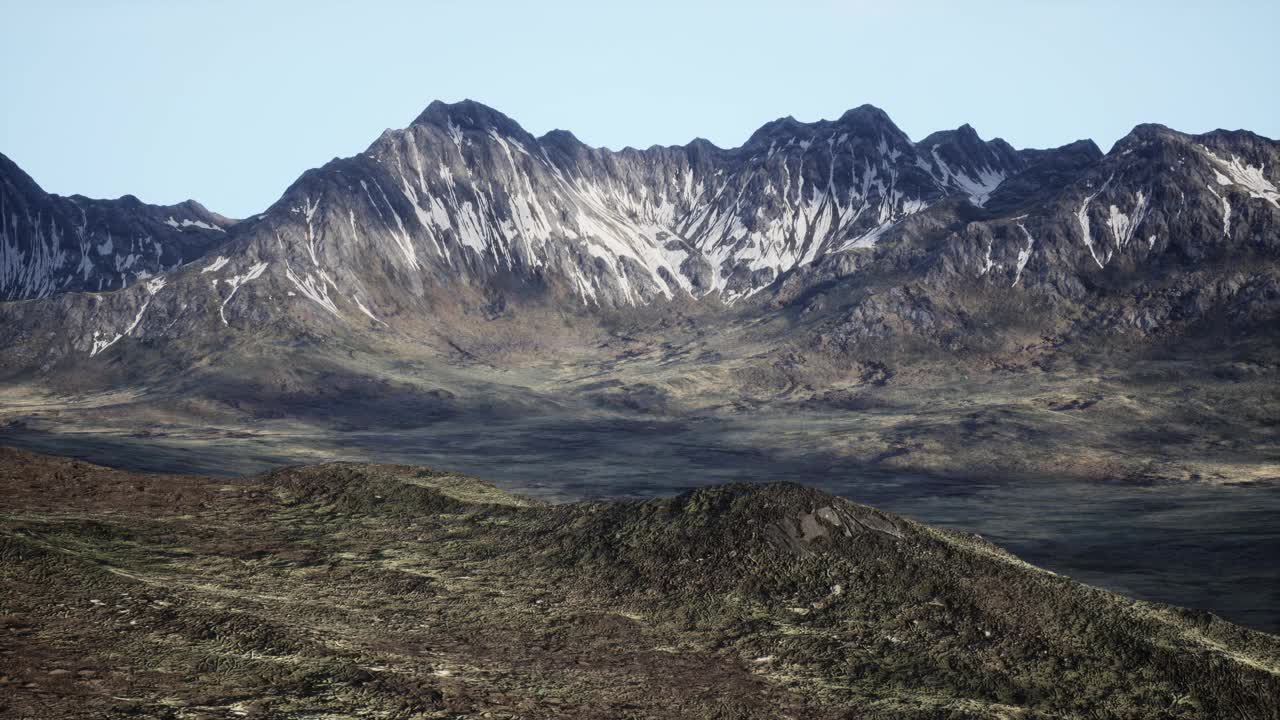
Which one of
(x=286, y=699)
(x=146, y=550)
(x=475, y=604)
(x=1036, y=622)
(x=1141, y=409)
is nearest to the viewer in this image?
(x=286, y=699)

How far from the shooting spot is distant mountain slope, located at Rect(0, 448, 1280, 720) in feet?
77.9

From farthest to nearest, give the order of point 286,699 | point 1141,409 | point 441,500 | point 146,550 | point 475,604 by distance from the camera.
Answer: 1. point 1141,409
2. point 441,500
3. point 146,550
4. point 475,604
5. point 286,699

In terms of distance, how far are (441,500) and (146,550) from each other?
39.3 feet

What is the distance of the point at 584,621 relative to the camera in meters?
30.5

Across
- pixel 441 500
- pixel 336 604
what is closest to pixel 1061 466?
pixel 441 500

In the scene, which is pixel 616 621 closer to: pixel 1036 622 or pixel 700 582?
pixel 700 582

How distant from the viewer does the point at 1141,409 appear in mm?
187375

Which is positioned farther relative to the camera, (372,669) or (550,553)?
(550,553)

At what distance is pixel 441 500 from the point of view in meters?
43.5

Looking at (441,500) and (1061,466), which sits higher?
(441,500)

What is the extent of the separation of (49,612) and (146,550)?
9.11 m

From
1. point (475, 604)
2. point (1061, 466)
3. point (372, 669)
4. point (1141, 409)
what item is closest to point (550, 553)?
point (475, 604)

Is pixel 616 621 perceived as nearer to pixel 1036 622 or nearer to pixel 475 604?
pixel 475 604

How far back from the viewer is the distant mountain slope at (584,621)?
23734mm
